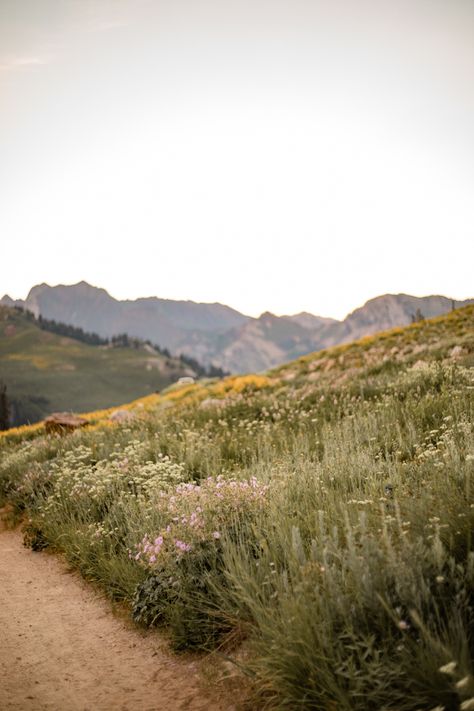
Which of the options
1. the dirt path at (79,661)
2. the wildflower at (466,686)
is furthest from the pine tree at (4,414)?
the wildflower at (466,686)

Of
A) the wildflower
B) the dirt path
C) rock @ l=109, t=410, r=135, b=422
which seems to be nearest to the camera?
the wildflower

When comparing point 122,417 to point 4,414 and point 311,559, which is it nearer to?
point 311,559

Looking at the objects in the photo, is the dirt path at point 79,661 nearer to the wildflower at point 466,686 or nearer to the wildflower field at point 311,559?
the wildflower field at point 311,559

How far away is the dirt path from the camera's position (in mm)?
3418

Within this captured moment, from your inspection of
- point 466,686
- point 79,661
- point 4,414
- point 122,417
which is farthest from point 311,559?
point 4,414

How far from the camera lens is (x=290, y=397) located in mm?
13164

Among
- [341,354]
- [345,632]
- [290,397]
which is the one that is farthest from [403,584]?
[341,354]

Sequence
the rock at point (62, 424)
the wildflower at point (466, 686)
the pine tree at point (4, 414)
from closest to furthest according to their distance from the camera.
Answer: the wildflower at point (466, 686) → the rock at point (62, 424) → the pine tree at point (4, 414)

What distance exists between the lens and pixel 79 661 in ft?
13.3

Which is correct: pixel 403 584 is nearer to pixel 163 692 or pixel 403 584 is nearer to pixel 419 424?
pixel 163 692

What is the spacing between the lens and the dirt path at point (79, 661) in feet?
11.2

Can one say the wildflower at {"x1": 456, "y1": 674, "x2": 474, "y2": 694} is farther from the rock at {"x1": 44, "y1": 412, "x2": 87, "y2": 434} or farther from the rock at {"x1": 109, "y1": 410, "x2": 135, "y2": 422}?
the rock at {"x1": 44, "y1": 412, "x2": 87, "y2": 434}

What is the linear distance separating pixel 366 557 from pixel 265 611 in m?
0.78

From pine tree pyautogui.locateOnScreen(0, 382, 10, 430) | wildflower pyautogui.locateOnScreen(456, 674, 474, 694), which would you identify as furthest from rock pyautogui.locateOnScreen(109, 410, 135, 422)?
pine tree pyautogui.locateOnScreen(0, 382, 10, 430)
